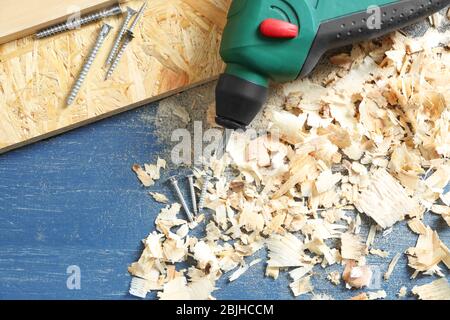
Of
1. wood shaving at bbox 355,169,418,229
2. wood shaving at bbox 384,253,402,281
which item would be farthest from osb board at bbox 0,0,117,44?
wood shaving at bbox 384,253,402,281

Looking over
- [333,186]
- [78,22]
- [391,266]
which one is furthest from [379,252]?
[78,22]

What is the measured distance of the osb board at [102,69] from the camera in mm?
994

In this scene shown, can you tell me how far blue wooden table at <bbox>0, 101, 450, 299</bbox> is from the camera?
A: 1033 mm

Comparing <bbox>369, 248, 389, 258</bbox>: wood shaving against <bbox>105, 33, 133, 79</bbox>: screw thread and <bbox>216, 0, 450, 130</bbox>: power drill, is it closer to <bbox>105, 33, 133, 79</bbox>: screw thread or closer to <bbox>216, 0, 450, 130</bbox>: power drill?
<bbox>216, 0, 450, 130</bbox>: power drill

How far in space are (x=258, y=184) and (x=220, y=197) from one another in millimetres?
72

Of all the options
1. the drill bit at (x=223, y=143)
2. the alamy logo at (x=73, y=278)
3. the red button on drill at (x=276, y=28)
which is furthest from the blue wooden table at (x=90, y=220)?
the red button on drill at (x=276, y=28)

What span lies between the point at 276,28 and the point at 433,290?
548 millimetres

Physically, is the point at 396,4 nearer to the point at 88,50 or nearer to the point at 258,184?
the point at 258,184

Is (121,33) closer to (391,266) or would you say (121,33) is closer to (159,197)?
(159,197)

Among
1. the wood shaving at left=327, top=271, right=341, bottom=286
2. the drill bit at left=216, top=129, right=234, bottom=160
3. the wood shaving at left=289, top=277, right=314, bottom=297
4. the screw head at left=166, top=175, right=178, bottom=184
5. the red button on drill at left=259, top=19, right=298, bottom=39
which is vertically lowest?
the wood shaving at left=289, top=277, right=314, bottom=297

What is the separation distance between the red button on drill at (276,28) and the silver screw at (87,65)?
0.95ft

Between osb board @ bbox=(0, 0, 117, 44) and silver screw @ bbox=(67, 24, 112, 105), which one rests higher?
osb board @ bbox=(0, 0, 117, 44)

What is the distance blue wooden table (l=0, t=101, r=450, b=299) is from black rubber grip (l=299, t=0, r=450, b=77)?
0.32m

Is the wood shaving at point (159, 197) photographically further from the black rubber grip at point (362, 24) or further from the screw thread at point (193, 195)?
the black rubber grip at point (362, 24)
